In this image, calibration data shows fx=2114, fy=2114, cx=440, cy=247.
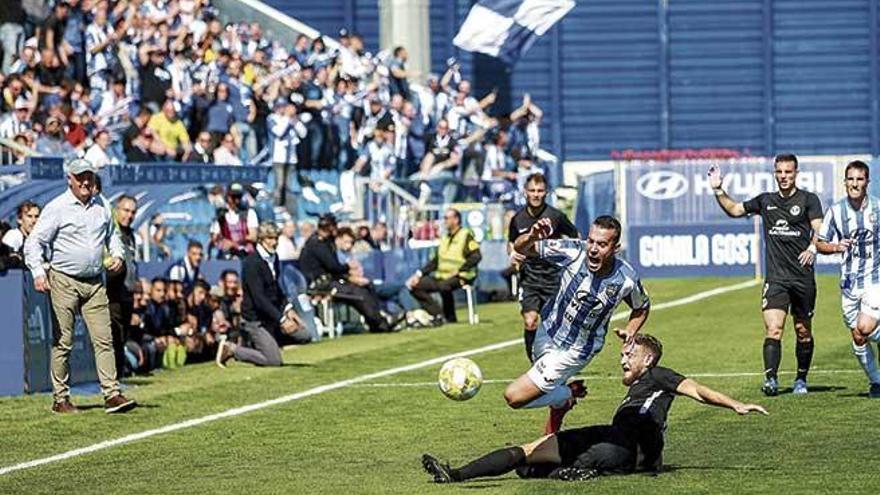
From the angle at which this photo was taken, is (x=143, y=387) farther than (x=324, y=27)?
No

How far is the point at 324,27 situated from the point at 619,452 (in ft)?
117

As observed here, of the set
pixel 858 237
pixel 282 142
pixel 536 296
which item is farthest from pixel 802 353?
pixel 282 142

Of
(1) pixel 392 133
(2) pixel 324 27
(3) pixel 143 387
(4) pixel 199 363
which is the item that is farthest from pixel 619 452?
(2) pixel 324 27

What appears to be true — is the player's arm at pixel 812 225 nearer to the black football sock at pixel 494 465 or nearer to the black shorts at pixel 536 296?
the black shorts at pixel 536 296

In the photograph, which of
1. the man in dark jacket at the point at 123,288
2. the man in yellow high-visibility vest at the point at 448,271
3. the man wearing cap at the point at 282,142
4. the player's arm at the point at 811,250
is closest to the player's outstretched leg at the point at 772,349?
the player's arm at the point at 811,250

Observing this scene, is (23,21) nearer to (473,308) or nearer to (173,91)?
(173,91)

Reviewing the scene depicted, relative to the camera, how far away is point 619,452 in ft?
42.2

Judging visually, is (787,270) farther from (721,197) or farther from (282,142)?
(282,142)

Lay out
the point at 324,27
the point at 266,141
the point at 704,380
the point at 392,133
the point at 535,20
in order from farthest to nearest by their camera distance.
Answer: the point at 324,27, the point at 392,133, the point at 266,141, the point at 535,20, the point at 704,380

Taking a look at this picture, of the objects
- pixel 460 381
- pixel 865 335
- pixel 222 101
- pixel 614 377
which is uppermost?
pixel 222 101

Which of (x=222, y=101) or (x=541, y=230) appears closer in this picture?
(x=541, y=230)

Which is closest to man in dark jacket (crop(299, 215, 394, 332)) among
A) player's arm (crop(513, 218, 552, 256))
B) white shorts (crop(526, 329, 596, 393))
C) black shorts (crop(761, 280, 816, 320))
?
black shorts (crop(761, 280, 816, 320))

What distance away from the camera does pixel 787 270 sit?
18344mm

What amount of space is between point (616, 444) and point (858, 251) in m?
5.56
